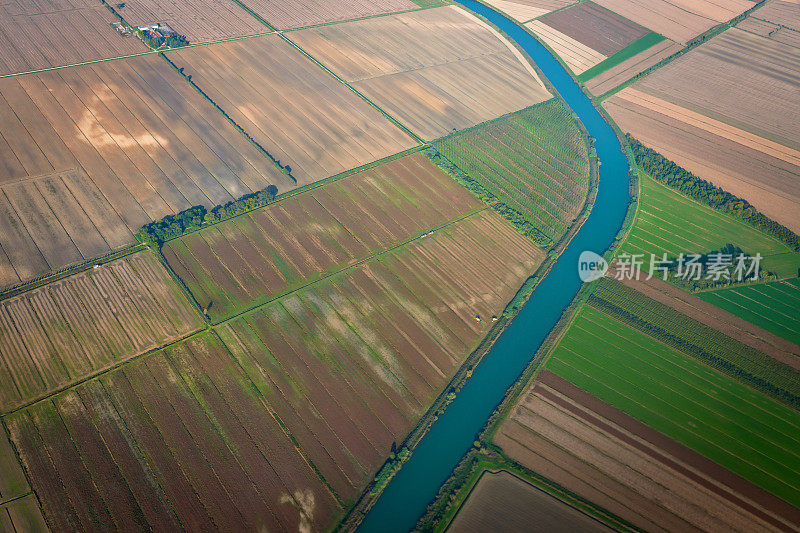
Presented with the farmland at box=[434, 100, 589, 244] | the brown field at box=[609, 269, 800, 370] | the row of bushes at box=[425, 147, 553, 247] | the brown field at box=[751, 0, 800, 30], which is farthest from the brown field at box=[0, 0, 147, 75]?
the brown field at box=[751, 0, 800, 30]

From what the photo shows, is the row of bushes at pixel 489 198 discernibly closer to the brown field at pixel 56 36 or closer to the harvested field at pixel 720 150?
the harvested field at pixel 720 150

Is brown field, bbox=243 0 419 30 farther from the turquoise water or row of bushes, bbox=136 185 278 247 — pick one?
the turquoise water

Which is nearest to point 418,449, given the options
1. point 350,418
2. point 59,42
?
point 350,418

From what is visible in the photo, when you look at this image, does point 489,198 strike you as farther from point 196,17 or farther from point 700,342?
point 196,17

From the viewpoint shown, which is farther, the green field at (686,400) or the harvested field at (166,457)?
the green field at (686,400)

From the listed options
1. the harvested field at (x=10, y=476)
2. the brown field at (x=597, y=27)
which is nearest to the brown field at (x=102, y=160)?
the harvested field at (x=10, y=476)
